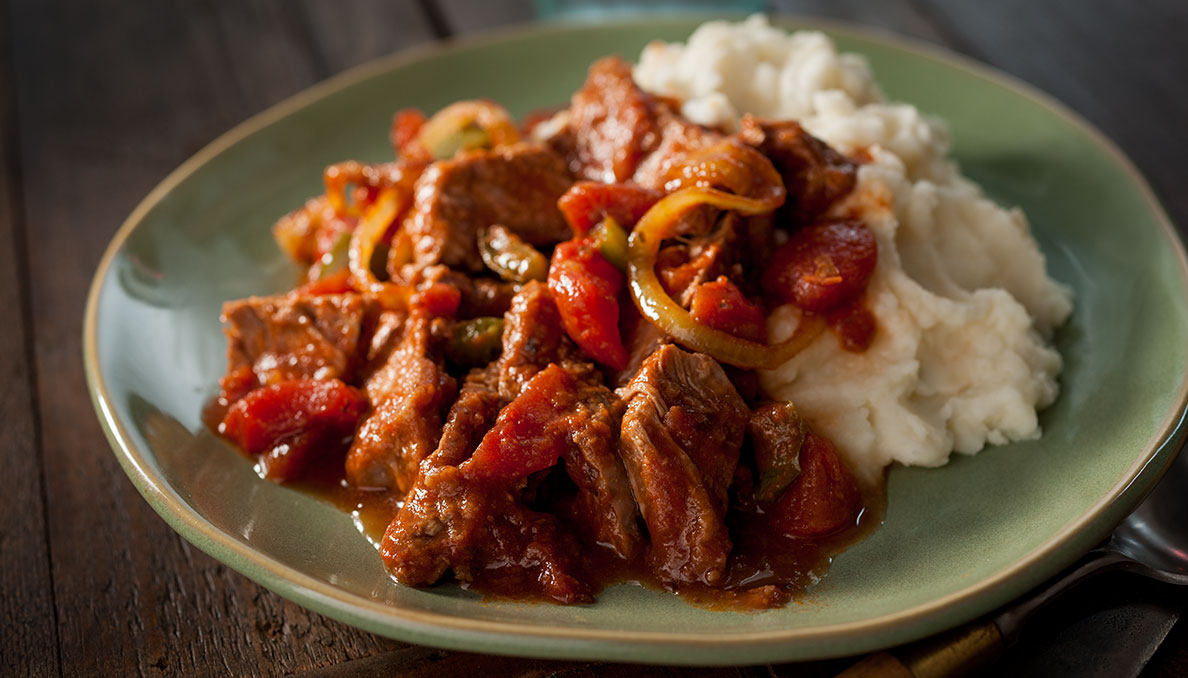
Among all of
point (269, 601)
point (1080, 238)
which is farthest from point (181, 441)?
point (1080, 238)

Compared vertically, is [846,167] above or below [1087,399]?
above

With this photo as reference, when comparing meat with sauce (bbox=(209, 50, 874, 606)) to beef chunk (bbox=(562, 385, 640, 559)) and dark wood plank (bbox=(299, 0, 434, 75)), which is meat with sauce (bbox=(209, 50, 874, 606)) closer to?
beef chunk (bbox=(562, 385, 640, 559))

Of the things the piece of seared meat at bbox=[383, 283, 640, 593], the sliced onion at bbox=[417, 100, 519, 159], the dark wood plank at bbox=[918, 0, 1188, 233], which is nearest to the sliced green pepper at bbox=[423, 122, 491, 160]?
the sliced onion at bbox=[417, 100, 519, 159]

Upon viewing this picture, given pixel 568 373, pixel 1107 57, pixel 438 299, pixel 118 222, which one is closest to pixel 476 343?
pixel 438 299

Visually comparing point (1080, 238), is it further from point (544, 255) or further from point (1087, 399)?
point (544, 255)

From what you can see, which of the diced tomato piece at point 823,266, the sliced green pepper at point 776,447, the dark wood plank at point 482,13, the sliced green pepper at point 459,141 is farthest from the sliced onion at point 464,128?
the dark wood plank at point 482,13
